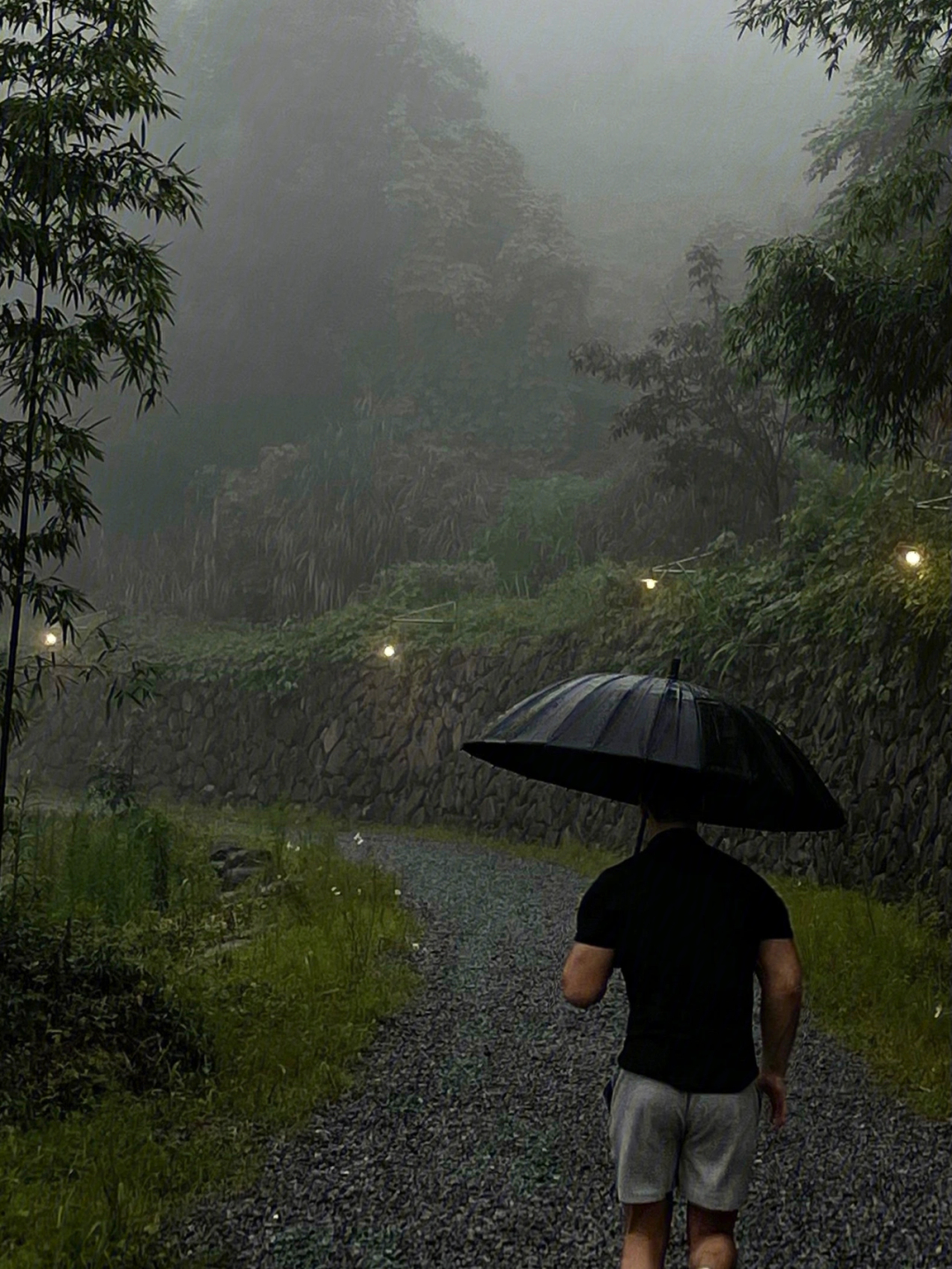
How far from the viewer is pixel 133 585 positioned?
27.8 m

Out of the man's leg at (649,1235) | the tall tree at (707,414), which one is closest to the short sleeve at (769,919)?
the man's leg at (649,1235)

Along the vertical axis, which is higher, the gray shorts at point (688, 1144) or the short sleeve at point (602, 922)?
the short sleeve at point (602, 922)

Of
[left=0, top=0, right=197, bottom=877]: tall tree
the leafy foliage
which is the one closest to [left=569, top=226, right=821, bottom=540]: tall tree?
[left=0, top=0, right=197, bottom=877]: tall tree

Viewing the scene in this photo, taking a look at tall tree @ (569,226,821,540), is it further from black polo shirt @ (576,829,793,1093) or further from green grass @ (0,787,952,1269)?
black polo shirt @ (576,829,793,1093)

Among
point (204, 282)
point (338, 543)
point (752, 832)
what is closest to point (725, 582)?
point (752, 832)

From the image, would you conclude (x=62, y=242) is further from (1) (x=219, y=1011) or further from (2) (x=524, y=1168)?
(2) (x=524, y=1168)

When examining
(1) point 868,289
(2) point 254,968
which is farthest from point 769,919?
(1) point 868,289

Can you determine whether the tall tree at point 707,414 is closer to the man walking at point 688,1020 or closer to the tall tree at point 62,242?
the tall tree at point 62,242

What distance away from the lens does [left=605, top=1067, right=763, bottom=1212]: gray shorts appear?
2.41 m

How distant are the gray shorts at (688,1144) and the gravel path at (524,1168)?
1324 millimetres

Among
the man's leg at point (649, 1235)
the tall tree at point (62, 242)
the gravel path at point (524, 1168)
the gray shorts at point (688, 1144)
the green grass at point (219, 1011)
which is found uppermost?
the tall tree at point (62, 242)

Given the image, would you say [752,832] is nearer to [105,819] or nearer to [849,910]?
[849,910]

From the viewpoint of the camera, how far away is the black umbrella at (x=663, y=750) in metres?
2.57

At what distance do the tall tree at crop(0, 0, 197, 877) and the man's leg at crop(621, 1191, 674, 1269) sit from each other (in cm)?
376
